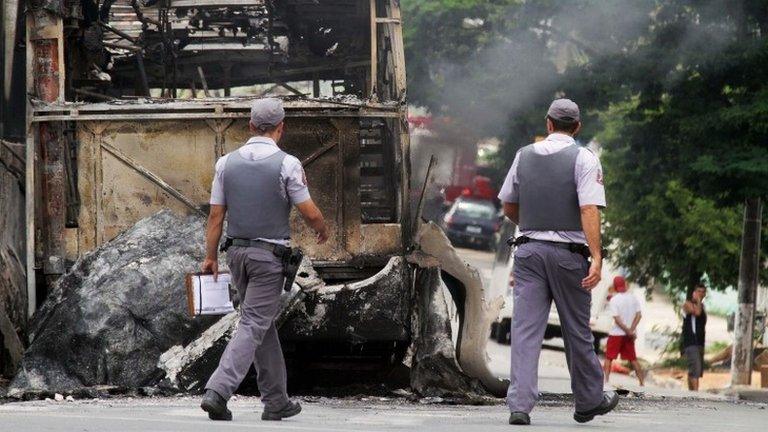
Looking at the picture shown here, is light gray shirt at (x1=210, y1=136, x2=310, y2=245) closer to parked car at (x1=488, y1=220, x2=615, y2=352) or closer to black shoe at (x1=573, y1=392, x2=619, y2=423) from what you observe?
black shoe at (x1=573, y1=392, x2=619, y2=423)

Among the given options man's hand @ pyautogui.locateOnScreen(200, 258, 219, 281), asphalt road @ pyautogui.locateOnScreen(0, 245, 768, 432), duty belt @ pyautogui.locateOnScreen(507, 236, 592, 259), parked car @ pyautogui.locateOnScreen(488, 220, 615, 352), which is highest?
duty belt @ pyautogui.locateOnScreen(507, 236, 592, 259)

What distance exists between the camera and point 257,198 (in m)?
8.90

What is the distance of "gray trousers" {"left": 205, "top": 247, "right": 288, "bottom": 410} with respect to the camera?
866 cm

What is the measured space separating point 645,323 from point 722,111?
21299 mm

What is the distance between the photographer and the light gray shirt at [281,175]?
891 cm

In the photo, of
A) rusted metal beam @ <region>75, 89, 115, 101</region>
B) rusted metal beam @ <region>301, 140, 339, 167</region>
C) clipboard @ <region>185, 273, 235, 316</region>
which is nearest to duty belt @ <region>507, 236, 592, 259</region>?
clipboard @ <region>185, 273, 235, 316</region>

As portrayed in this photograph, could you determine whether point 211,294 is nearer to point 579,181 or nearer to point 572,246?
point 572,246

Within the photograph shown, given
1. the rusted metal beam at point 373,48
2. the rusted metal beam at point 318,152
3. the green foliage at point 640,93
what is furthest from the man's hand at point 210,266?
the green foliage at point 640,93

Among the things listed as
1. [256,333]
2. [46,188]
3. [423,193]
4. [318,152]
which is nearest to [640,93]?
[423,193]

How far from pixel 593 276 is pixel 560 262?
0.64ft

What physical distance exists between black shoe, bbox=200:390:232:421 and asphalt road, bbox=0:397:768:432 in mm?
63

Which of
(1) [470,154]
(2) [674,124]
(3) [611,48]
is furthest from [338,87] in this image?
(1) [470,154]

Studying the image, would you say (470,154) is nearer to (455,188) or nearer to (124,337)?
(455,188)

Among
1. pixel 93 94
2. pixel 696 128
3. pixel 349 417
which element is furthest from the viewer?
pixel 696 128
